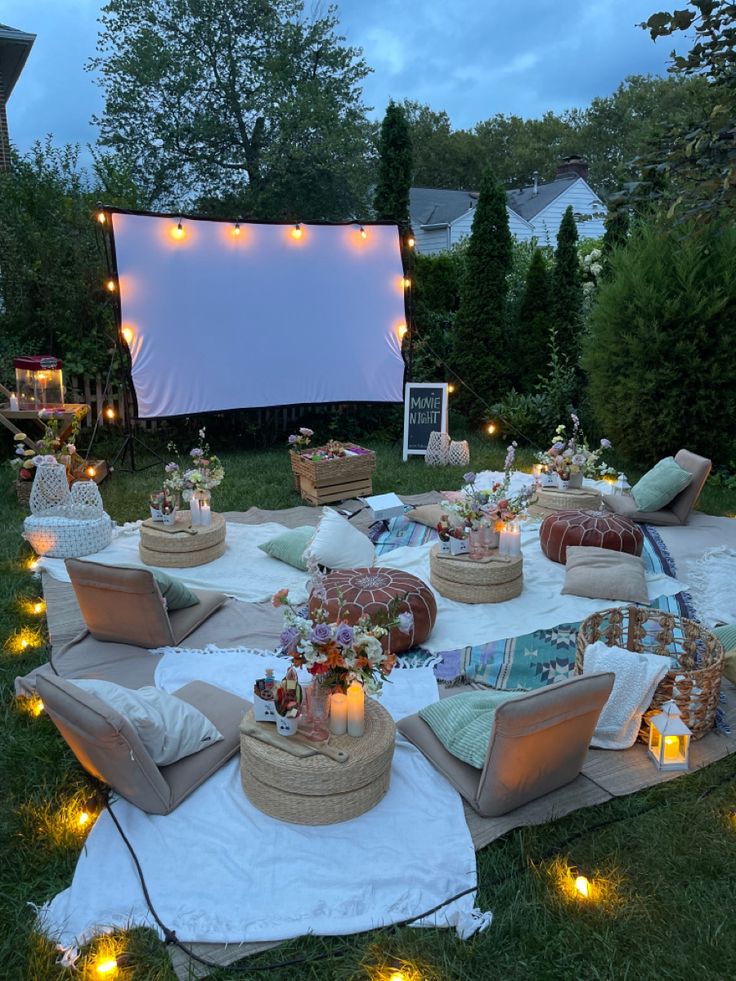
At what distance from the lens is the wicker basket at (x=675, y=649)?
3.63 m

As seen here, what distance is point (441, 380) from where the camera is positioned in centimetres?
1176

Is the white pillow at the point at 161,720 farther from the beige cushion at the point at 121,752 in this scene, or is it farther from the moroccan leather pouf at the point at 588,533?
the moroccan leather pouf at the point at 588,533

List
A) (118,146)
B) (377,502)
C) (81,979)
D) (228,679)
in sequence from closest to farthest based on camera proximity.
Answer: (81,979), (228,679), (377,502), (118,146)

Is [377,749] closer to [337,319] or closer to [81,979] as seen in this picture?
[81,979]

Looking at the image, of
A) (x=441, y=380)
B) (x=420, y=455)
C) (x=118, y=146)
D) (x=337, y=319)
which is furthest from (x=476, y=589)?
(x=118, y=146)

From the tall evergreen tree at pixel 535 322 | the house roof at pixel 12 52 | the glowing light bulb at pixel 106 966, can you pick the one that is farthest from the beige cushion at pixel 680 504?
the house roof at pixel 12 52

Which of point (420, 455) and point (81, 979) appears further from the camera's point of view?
point (420, 455)

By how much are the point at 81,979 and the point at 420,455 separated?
8.11m

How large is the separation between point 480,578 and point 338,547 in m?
1.16

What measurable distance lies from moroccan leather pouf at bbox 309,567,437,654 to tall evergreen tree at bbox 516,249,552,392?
23.4 ft

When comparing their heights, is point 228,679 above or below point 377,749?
below

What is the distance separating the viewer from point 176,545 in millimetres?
6129

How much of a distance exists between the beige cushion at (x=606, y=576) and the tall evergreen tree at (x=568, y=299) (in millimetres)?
6114

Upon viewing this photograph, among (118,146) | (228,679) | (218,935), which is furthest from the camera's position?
(118,146)
